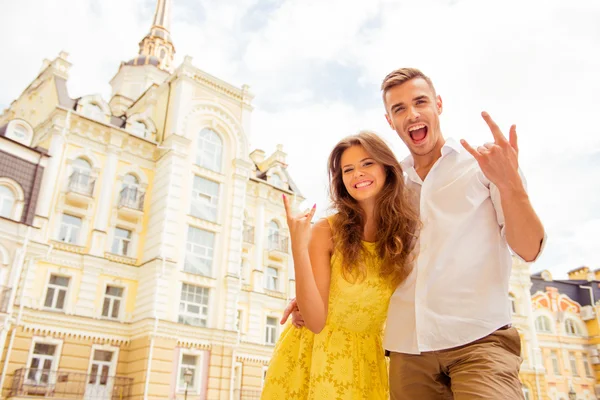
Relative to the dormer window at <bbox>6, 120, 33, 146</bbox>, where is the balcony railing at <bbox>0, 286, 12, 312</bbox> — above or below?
below

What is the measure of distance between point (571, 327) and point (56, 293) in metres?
32.9

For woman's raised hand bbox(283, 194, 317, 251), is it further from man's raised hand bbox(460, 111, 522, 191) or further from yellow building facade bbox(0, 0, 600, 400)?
yellow building facade bbox(0, 0, 600, 400)

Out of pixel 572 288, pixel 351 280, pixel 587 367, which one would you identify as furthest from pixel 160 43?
pixel 587 367

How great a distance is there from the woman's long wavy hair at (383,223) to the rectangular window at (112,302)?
62.2 ft

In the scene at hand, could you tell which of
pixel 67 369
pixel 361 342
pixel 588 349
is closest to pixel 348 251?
pixel 361 342

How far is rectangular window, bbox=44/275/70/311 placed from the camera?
1877cm

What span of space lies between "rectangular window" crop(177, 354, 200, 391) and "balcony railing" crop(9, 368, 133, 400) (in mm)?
1935

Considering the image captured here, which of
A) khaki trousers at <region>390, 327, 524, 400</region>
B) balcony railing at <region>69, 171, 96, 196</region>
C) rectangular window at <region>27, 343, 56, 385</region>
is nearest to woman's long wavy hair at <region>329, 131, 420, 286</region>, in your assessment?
khaki trousers at <region>390, 327, 524, 400</region>

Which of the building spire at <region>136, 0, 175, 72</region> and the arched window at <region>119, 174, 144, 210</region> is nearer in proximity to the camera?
the arched window at <region>119, 174, 144, 210</region>

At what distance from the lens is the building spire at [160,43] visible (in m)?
36.3

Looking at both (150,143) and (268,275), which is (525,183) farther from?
(268,275)

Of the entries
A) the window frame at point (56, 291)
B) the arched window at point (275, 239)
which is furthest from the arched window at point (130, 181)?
the arched window at point (275, 239)

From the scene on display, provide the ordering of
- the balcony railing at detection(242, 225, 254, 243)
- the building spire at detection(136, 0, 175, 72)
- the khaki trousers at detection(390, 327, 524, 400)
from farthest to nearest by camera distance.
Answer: the building spire at detection(136, 0, 175, 72) → the balcony railing at detection(242, 225, 254, 243) → the khaki trousers at detection(390, 327, 524, 400)

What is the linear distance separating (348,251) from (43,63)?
26159 mm
